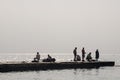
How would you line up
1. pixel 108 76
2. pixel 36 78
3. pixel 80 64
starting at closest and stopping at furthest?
pixel 36 78 → pixel 108 76 → pixel 80 64

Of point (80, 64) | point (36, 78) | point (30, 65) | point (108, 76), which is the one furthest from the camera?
point (80, 64)

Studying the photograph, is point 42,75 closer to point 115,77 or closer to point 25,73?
point 25,73

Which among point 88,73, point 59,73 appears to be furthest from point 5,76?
point 88,73

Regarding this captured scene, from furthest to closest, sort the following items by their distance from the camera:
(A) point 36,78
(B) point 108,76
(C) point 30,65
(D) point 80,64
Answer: (D) point 80,64 → (C) point 30,65 → (B) point 108,76 → (A) point 36,78

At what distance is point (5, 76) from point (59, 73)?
23.3ft

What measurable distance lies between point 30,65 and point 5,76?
21.5 ft

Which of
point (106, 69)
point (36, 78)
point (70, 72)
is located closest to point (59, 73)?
point (70, 72)

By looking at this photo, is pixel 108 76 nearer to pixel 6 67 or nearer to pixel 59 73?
pixel 59 73

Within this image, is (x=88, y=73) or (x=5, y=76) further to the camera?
(x=88, y=73)

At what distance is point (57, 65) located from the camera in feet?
182

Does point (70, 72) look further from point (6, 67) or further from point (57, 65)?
point (6, 67)

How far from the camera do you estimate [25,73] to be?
164 ft

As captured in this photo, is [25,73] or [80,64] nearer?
[25,73]

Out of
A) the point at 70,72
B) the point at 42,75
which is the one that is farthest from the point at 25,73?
the point at 70,72
